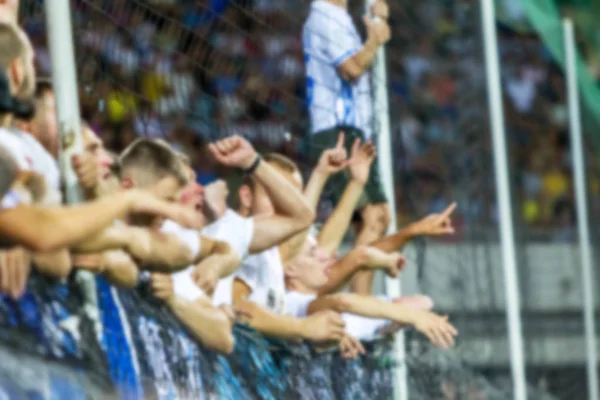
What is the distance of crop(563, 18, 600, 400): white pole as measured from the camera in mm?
10602

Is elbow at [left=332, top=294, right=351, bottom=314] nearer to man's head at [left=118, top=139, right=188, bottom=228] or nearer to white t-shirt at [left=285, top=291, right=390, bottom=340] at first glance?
white t-shirt at [left=285, top=291, right=390, bottom=340]

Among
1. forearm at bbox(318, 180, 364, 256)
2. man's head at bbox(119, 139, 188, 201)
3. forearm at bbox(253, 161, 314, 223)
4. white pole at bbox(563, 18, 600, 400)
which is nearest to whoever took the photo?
man's head at bbox(119, 139, 188, 201)

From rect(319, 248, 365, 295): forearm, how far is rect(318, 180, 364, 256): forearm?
17 centimetres

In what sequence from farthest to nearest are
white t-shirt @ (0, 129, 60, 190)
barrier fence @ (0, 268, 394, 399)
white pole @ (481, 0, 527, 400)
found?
white pole @ (481, 0, 527, 400) < white t-shirt @ (0, 129, 60, 190) < barrier fence @ (0, 268, 394, 399)

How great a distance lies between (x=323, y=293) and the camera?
22.6ft

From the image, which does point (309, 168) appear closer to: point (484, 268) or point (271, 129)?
point (271, 129)

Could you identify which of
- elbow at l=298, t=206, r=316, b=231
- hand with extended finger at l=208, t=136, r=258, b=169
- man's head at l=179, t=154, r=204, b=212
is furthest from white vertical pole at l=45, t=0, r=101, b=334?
elbow at l=298, t=206, r=316, b=231

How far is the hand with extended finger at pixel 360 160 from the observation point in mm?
7125

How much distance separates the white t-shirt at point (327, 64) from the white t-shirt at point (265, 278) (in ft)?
2.54

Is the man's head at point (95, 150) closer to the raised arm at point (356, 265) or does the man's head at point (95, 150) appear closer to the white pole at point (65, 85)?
the white pole at point (65, 85)

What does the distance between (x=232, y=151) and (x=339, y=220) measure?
1.37m

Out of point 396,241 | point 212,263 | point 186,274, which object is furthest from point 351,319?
point 186,274

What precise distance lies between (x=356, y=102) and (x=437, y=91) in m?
2.62

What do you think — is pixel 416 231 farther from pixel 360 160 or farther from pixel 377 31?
pixel 377 31
